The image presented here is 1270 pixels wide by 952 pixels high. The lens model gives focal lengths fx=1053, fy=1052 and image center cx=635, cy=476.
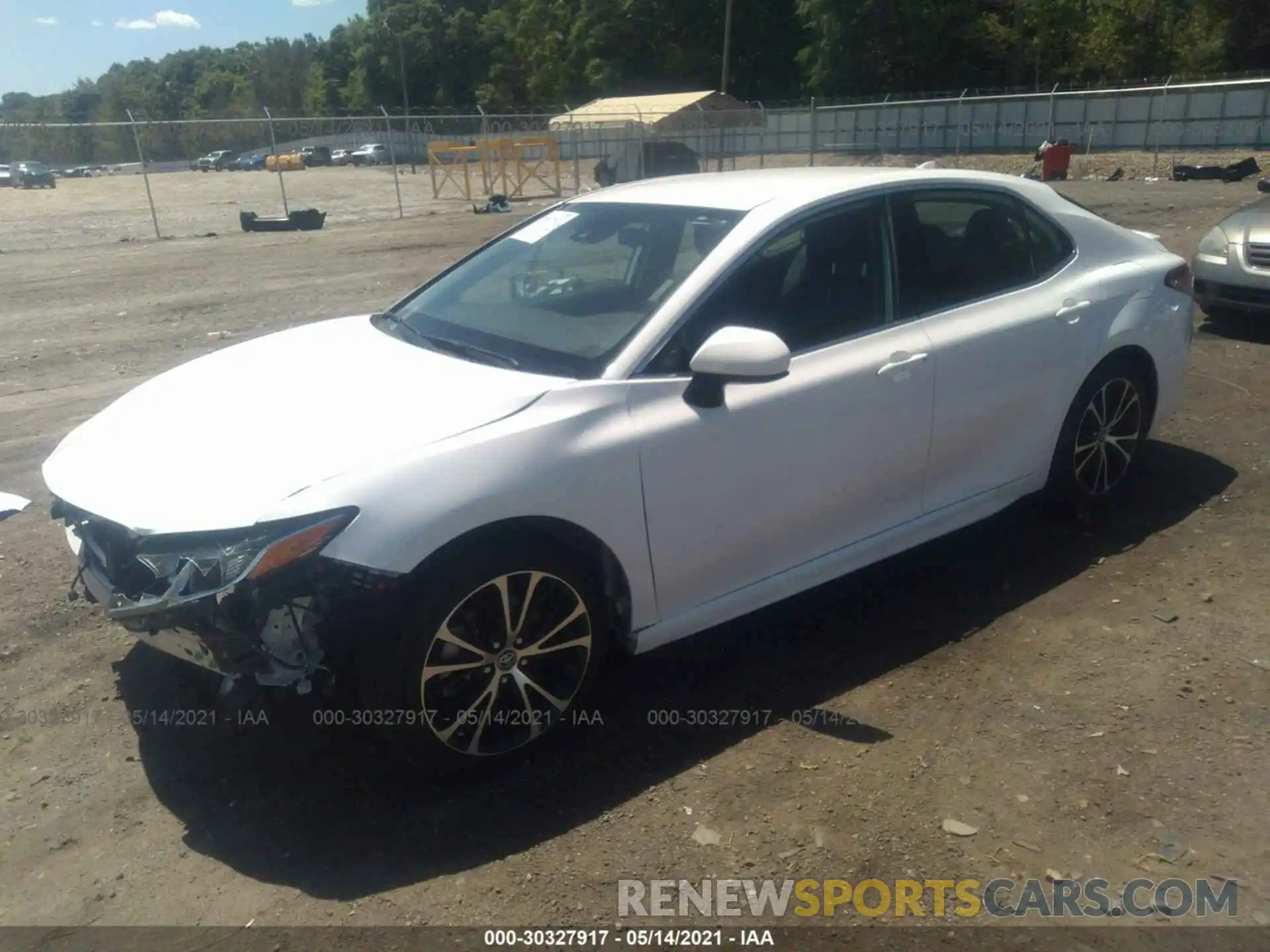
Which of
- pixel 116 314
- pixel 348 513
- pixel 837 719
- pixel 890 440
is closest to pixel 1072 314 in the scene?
pixel 890 440

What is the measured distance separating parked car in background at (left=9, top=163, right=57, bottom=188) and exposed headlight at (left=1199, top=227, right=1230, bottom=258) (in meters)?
40.7

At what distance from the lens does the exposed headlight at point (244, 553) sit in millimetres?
2799

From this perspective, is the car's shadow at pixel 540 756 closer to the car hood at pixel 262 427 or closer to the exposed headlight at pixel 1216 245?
the car hood at pixel 262 427

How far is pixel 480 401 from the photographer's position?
3248mm

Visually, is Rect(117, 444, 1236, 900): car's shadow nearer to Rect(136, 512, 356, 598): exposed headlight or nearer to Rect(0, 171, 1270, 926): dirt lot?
Rect(0, 171, 1270, 926): dirt lot

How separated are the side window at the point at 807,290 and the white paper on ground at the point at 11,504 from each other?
154 inches

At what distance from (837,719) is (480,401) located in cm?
160

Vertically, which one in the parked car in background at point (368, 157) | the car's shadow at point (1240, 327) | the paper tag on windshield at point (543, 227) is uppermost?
the paper tag on windshield at point (543, 227)

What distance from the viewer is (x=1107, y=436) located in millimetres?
4918

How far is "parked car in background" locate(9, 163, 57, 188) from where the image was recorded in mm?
39250

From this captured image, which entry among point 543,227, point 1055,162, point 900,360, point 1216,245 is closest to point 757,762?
point 900,360

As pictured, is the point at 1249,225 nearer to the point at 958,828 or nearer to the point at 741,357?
the point at 741,357

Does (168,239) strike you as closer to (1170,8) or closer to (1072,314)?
(1072,314)

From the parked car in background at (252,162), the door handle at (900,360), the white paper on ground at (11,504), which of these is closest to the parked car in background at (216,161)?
the parked car in background at (252,162)
